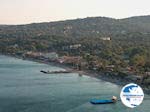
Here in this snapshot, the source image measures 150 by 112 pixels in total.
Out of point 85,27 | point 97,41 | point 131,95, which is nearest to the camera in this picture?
point 131,95

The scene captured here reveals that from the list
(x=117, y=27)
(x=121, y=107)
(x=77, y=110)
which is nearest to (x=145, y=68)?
(x=121, y=107)

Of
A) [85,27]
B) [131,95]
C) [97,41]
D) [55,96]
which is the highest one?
[85,27]

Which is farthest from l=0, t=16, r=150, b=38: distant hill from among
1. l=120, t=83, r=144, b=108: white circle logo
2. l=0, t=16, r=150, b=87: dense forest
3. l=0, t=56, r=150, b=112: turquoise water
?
l=120, t=83, r=144, b=108: white circle logo

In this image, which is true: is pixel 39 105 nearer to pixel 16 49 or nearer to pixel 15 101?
pixel 15 101

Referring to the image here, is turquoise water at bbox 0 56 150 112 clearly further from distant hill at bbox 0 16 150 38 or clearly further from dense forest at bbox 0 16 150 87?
distant hill at bbox 0 16 150 38

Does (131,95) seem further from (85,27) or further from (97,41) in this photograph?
(85,27)

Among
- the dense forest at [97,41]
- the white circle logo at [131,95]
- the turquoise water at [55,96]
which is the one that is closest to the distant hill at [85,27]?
the dense forest at [97,41]

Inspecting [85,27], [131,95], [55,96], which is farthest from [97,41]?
[131,95]
